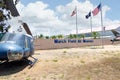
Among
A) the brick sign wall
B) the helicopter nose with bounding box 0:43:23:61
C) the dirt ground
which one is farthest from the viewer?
the brick sign wall

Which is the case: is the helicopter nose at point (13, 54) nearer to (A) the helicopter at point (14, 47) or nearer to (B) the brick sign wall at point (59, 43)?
(A) the helicopter at point (14, 47)

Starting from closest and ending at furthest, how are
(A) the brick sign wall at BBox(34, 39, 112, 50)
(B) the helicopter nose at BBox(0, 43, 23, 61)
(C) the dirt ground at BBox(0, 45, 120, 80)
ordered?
(C) the dirt ground at BBox(0, 45, 120, 80), (B) the helicopter nose at BBox(0, 43, 23, 61), (A) the brick sign wall at BBox(34, 39, 112, 50)

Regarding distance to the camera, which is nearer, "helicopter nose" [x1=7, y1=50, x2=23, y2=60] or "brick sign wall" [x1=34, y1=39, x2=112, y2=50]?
"helicopter nose" [x1=7, y1=50, x2=23, y2=60]

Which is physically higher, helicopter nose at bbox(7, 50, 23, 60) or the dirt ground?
helicopter nose at bbox(7, 50, 23, 60)

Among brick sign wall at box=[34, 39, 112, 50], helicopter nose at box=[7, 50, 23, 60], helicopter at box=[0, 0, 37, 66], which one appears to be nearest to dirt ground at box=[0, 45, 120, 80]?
helicopter at box=[0, 0, 37, 66]

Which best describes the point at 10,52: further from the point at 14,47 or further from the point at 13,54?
the point at 14,47

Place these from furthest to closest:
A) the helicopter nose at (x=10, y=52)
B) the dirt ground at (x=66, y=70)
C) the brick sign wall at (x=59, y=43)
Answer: the brick sign wall at (x=59, y=43) → the helicopter nose at (x=10, y=52) → the dirt ground at (x=66, y=70)

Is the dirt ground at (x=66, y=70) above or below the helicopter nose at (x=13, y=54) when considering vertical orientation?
below

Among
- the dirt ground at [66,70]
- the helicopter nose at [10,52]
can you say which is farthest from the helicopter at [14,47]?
the dirt ground at [66,70]

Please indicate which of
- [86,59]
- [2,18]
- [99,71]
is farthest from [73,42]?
[99,71]

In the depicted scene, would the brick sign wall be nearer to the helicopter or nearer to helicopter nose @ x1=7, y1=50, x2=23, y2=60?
the helicopter

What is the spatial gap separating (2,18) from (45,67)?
43.9ft

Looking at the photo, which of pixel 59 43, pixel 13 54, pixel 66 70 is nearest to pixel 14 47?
pixel 13 54

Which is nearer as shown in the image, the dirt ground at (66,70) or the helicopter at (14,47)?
the dirt ground at (66,70)
